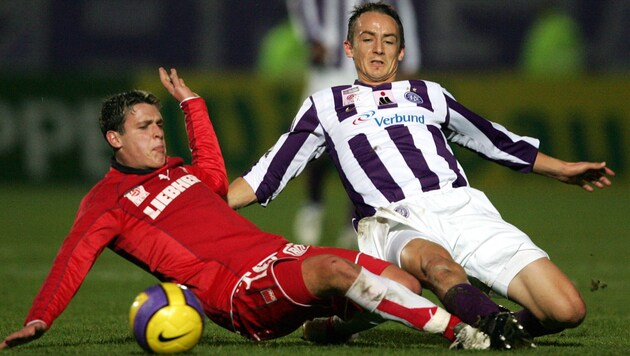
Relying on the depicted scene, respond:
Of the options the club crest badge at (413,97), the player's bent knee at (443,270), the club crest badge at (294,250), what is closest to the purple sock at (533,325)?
the player's bent knee at (443,270)

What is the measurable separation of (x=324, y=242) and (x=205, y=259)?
522 cm

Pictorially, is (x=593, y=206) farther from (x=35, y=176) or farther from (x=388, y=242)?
(x=388, y=242)

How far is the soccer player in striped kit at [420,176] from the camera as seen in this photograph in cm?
540

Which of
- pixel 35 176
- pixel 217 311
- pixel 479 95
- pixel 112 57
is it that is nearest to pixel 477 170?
pixel 479 95

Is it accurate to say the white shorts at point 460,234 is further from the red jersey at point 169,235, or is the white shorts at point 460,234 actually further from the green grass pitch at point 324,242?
the red jersey at point 169,235

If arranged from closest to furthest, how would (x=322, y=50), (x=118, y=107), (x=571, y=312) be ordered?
Result: (x=571, y=312), (x=118, y=107), (x=322, y=50)

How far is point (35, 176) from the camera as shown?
1559 centimetres

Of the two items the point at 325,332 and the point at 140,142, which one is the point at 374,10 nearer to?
the point at 140,142

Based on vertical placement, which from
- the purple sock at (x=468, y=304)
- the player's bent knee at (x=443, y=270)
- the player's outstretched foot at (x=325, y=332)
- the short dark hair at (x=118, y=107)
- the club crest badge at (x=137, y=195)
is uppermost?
the short dark hair at (x=118, y=107)

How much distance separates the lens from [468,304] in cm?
500

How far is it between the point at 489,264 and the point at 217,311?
1288 millimetres

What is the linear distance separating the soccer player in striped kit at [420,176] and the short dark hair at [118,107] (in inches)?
26.9

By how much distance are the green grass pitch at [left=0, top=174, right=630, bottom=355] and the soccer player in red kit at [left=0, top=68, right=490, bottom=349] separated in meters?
0.17

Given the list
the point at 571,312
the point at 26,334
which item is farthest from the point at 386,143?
the point at 26,334
